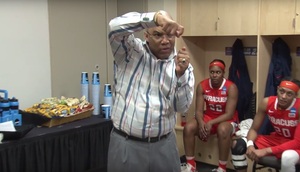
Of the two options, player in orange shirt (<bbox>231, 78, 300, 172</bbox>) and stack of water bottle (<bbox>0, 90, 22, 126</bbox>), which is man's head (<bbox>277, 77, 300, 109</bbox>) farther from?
stack of water bottle (<bbox>0, 90, 22, 126</bbox>)

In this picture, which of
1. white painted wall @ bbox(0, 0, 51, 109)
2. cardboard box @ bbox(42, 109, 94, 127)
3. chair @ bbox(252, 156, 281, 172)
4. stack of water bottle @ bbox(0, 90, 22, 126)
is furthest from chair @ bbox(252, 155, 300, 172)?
white painted wall @ bbox(0, 0, 51, 109)

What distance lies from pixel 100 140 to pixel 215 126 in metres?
1.12

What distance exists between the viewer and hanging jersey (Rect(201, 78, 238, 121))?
12.2ft

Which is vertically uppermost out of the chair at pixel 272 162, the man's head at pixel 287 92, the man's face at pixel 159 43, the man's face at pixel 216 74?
the man's face at pixel 159 43

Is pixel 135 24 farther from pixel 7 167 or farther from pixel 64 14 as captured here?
pixel 64 14

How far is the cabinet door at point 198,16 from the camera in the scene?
3854 millimetres

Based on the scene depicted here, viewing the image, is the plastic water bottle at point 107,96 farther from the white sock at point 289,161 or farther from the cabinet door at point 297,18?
the cabinet door at point 297,18

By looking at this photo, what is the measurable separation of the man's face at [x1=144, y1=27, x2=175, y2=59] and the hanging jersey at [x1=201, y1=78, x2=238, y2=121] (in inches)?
75.4

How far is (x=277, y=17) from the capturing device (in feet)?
11.3

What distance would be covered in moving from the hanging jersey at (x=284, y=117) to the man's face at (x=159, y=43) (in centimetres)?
150

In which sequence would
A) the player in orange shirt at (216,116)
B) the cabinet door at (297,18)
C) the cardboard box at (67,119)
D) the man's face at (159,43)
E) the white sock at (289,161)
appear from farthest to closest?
the player in orange shirt at (216,116)
the cabinet door at (297,18)
the cardboard box at (67,119)
the white sock at (289,161)
the man's face at (159,43)

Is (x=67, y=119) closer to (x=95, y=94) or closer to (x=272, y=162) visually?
(x=95, y=94)

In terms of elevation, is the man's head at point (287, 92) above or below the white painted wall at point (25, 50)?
below

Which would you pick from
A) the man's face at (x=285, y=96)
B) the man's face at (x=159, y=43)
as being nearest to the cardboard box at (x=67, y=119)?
the man's face at (x=159, y=43)
